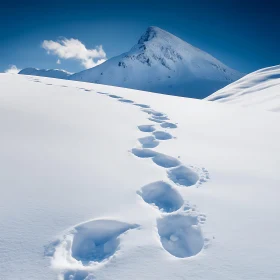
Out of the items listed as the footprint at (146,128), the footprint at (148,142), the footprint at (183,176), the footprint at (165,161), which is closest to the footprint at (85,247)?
the footprint at (183,176)

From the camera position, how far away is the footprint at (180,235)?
93.0 inches

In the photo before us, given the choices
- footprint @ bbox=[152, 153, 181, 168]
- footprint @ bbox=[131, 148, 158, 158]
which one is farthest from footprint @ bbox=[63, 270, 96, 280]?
footprint @ bbox=[131, 148, 158, 158]

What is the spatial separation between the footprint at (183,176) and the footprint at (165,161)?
0.66ft

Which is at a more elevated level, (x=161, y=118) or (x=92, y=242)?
(x=161, y=118)

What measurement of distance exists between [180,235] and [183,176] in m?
1.26

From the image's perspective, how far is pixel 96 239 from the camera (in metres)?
2.47

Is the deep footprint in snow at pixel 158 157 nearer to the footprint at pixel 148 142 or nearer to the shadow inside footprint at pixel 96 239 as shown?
the footprint at pixel 148 142

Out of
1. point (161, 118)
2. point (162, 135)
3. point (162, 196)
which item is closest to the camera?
point (162, 196)

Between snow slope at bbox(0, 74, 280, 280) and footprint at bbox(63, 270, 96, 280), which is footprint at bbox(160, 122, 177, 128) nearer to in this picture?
snow slope at bbox(0, 74, 280, 280)

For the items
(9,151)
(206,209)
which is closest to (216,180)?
(206,209)

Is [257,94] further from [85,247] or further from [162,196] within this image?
[85,247]

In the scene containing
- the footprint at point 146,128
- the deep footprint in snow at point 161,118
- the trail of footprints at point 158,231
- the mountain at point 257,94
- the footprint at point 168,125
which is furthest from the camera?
the mountain at point 257,94

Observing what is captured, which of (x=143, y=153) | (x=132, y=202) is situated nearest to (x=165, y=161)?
(x=143, y=153)

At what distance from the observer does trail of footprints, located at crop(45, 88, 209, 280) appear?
7.19ft
